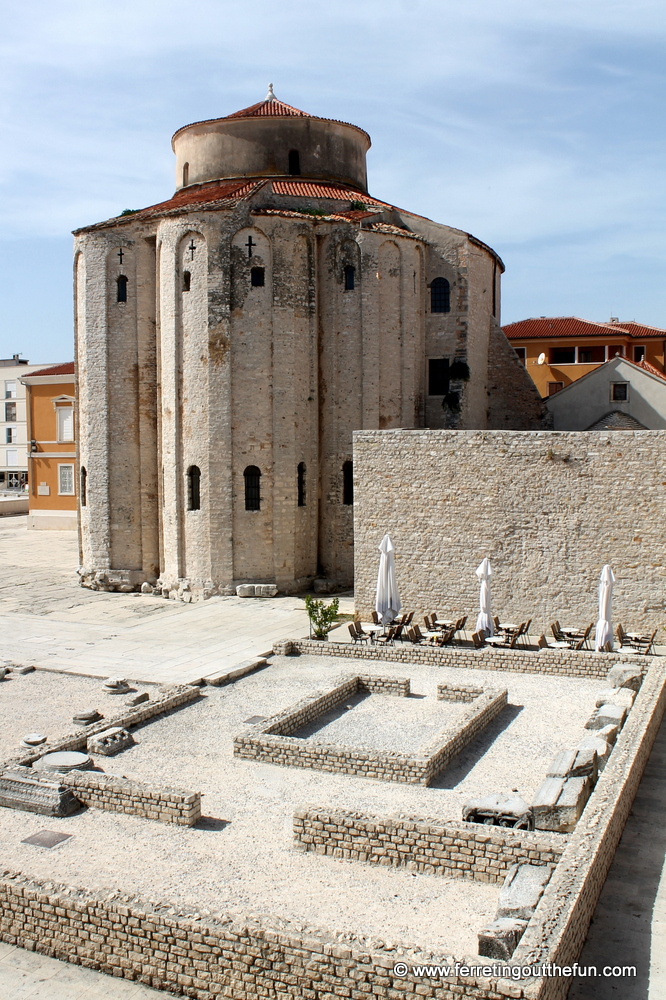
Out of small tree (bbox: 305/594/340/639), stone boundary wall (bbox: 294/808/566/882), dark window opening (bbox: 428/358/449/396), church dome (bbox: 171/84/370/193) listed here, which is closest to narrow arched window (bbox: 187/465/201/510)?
small tree (bbox: 305/594/340/639)

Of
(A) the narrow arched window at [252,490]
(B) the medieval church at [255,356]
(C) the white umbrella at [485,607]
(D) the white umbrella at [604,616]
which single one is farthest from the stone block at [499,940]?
(A) the narrow arched window at [252,490]

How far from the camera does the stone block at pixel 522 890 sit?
7.13 metres

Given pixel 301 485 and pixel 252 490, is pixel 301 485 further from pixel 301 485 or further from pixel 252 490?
pixel 252 490

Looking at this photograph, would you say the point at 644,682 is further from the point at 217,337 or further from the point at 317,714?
the point at 217,337

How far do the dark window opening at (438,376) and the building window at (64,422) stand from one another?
21.4m

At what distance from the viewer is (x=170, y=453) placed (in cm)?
2530

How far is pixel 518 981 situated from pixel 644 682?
8715 mm

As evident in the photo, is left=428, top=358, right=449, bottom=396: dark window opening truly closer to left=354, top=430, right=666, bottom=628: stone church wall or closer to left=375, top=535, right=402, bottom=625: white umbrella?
left=354, top=430, right=666, bottom=628: stone church wall

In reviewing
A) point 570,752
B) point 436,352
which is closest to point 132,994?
point 570,752

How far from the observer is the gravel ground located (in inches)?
311

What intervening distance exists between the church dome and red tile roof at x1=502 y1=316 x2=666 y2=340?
656 inches

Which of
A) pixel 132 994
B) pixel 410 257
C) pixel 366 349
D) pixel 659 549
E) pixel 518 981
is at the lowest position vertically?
pixel 132 994

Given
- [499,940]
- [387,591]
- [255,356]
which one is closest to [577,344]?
[255,356]

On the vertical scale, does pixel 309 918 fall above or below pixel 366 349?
below
